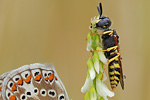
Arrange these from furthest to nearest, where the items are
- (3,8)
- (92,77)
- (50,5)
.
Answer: (50,5) < (3,8) < (92,77)

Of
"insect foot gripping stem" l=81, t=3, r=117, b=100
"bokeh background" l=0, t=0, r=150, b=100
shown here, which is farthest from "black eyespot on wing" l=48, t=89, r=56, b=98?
"bokeh background" l=0, t=0, r=150, b=100

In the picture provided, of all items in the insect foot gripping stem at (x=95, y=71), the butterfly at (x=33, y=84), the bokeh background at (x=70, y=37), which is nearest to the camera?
the insect foot gripping stem at (x=95, y=71)

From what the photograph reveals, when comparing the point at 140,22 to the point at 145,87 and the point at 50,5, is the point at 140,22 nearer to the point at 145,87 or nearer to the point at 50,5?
the point at 145,87

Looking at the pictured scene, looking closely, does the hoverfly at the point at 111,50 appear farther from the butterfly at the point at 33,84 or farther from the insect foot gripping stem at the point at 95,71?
the butterfly at the point at 33,84

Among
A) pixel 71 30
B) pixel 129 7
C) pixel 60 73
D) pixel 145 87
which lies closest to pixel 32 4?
pixel 71 30

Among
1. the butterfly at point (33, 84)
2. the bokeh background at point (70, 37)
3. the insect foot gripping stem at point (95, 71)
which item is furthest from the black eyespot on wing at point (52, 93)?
the bokeh background at point (70, 37)
